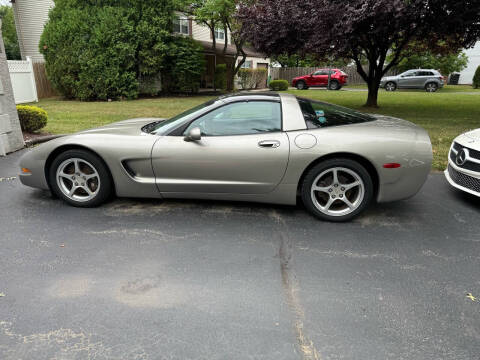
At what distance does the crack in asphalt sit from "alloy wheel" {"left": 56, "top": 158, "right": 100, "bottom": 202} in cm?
215

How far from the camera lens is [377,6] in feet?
29.5

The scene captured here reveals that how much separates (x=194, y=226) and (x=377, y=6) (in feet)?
27.2

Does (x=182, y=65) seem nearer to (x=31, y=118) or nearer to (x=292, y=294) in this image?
(x=31, y=118)

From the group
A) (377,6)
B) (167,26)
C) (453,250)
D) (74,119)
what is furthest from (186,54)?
(453,250)

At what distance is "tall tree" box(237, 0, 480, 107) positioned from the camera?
948cm

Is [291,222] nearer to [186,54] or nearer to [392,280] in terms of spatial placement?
[392,280]

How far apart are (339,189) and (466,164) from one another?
1.74 metres

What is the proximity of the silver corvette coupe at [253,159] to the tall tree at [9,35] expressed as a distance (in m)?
47.0

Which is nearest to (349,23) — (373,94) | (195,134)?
(373,94)

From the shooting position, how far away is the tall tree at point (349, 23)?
948 centimetres

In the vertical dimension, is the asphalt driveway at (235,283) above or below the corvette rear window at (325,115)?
below

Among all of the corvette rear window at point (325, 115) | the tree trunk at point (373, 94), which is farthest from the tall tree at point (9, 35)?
the corvette rear window at point (325, 115)

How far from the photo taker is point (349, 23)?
9.71 metres

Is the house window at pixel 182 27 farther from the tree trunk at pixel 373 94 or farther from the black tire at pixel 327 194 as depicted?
the black tire at pixel 327 194
